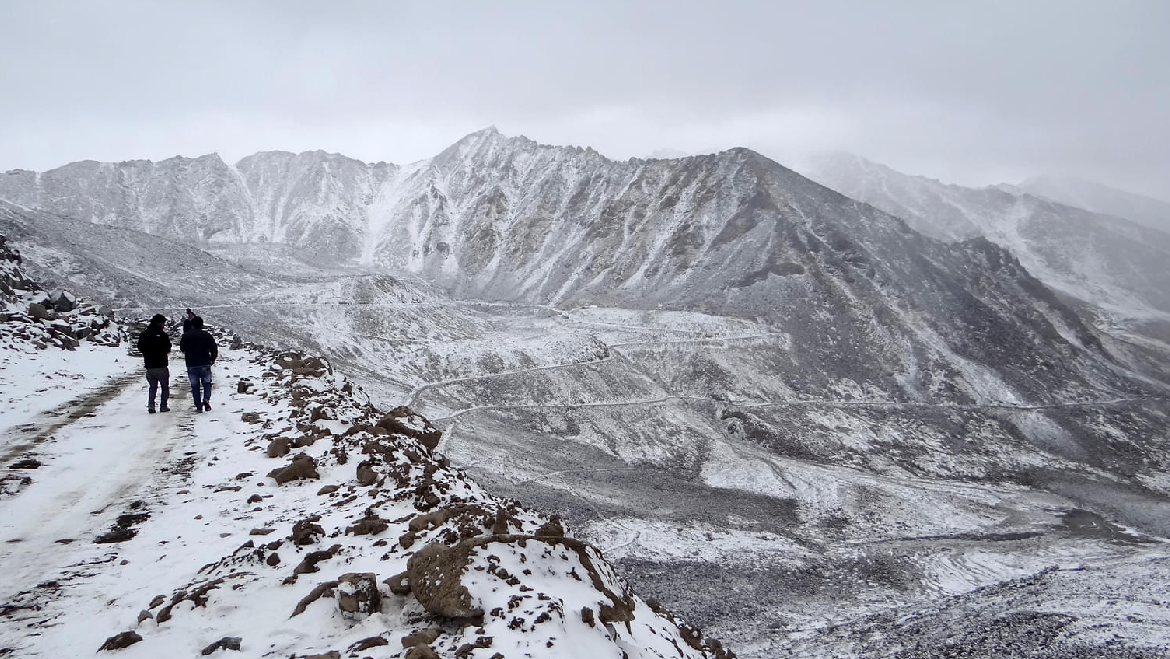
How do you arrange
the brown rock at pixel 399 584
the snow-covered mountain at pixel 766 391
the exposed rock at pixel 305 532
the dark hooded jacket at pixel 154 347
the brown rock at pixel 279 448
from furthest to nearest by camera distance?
the snow-covered mountain at pixel 766 391 → the dark hooded jacket at pixel 154 347 → the brown rock at pixel 279 448 → the exposed rock at pixel 305 532 → the brown rock at pixel 399 584

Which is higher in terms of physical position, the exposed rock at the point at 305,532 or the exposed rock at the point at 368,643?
the exposed rock at the point at 368,643

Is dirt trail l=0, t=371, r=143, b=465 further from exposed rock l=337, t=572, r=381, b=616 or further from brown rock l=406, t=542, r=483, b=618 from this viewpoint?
brown rock l=406, t=542, r=483, b=618

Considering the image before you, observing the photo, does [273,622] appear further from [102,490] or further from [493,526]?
[102,490]

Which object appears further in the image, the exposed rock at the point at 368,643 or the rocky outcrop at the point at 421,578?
the rocky outcrop at the point at 421,578

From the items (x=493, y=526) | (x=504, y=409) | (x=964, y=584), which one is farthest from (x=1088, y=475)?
(x=493, y=526)

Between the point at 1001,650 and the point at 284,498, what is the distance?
1915cm

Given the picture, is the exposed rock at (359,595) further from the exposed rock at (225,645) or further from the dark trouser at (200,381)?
the dark trouser at (200,381)

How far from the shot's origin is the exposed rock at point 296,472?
977 centimetres

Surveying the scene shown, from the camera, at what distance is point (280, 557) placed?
22.4 feet

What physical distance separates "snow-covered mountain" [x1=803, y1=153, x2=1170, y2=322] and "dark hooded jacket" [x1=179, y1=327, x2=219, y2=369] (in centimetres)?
15726

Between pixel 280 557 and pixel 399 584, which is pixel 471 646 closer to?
pixel 399 584

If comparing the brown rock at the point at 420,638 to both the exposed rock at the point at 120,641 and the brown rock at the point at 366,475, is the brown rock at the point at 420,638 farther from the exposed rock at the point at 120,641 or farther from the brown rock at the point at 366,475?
the brown rock at the point at 366,475

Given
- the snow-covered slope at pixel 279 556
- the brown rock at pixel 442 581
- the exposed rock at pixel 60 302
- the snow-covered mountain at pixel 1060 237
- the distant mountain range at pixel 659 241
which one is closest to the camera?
the snow-covered slope at pixel 279 556

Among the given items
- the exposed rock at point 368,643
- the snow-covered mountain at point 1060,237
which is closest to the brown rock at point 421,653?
the exposed rock at point 368,643
